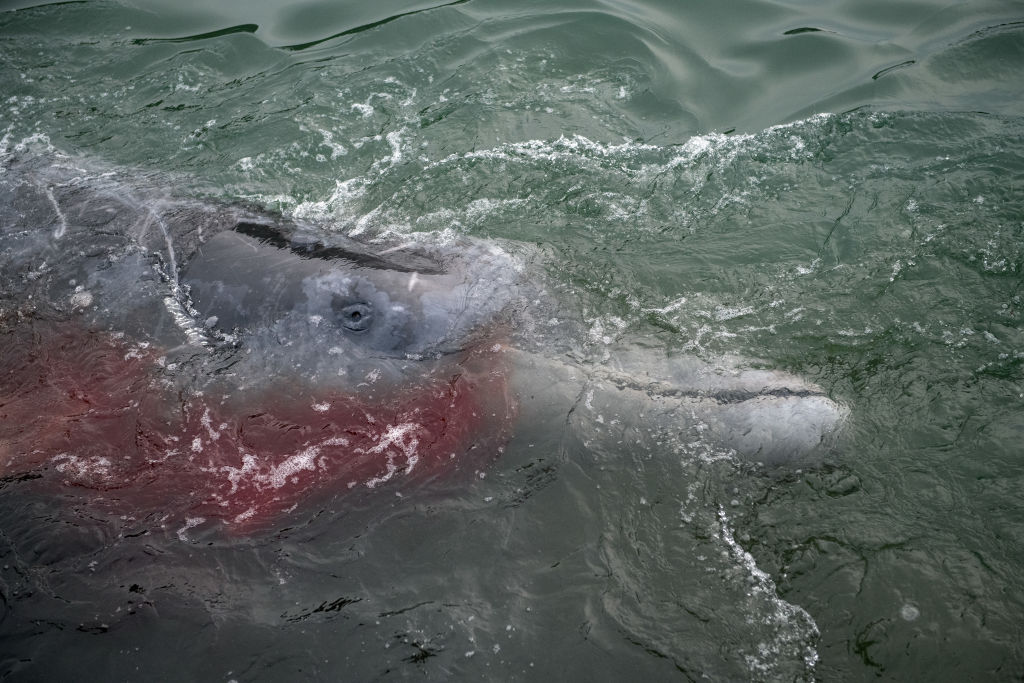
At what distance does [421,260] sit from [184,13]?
22.9ft

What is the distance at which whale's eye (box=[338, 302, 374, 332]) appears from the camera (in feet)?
16.8

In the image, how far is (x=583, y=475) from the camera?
4.98 m

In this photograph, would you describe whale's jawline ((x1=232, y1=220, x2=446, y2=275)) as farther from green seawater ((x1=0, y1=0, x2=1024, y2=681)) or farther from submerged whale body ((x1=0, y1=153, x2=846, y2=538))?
green seawater ((x1=0, y1=0, x2=1024, y2=681))

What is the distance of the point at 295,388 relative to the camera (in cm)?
507

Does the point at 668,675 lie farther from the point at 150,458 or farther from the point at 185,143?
the point at 185,143

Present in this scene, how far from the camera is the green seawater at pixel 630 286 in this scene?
14.0 ft

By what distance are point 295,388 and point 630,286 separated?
2661 millimetres

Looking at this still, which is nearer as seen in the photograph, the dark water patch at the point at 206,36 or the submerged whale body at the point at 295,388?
the submerged whale body at the point at 295,388

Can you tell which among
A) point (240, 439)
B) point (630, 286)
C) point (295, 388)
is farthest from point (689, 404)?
point (240, 439)

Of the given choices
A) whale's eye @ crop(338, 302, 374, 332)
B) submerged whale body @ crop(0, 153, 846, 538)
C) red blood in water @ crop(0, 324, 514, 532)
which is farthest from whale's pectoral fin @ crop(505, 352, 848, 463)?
whale's eye @ crop(338, 302, 374, 332)

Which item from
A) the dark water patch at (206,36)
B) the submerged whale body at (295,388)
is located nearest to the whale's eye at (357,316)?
the submerged whale body at (295,388)

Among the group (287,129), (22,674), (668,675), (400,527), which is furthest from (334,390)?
(287,129)

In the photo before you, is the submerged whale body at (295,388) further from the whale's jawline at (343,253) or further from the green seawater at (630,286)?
the green seawater at (630,286)

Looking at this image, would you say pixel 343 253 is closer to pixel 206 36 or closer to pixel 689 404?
pixel 689 404
